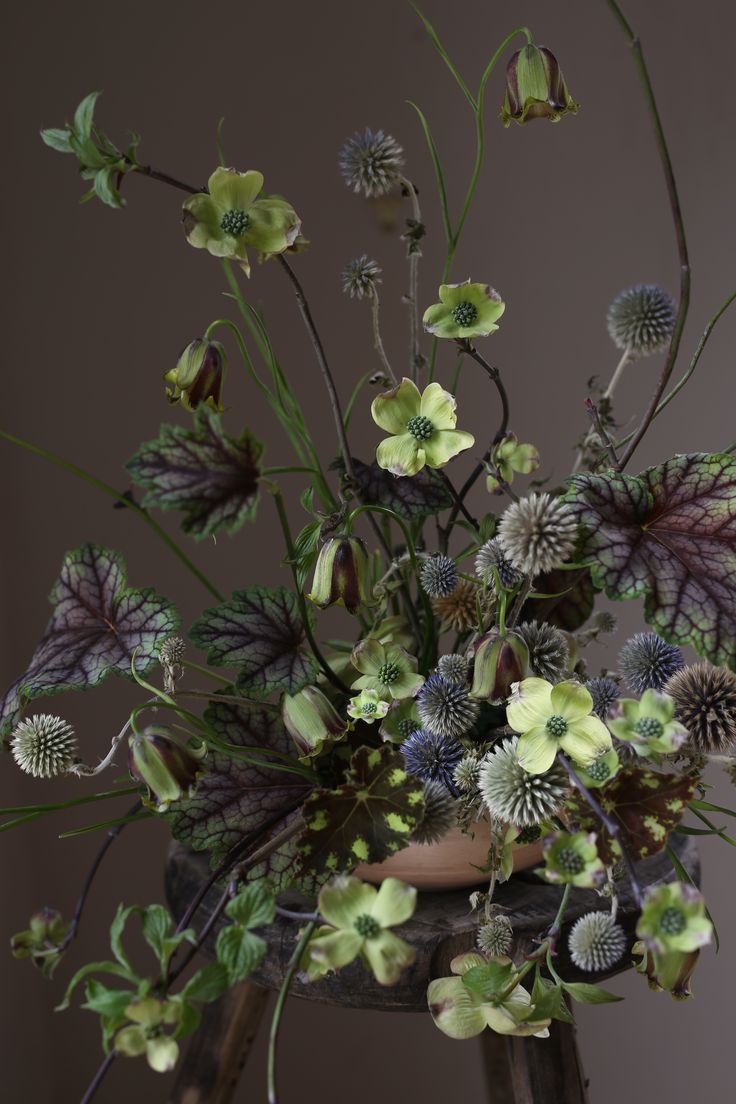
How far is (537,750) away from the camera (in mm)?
559

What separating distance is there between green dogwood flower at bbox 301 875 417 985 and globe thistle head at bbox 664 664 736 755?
22 cm

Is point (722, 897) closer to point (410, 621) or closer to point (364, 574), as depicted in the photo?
point (410, 621)

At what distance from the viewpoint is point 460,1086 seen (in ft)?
5.17

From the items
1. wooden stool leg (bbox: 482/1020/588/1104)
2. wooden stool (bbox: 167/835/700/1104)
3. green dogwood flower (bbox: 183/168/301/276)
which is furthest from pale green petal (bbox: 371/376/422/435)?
wooden stool leg (bbox: 482/1020/588/1104)

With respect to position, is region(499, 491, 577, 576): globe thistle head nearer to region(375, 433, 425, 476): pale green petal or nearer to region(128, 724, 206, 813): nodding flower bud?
region(375, 433, 425, 476): pale green petal

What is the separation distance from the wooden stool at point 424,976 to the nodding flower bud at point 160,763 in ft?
0.52

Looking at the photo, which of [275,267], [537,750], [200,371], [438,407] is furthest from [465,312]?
[275,267]

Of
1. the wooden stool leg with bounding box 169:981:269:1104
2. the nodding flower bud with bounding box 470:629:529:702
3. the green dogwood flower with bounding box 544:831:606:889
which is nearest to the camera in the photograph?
the green dogwood flower with bounding box 544:831:606:889

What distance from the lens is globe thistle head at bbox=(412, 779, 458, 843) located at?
2.03ft

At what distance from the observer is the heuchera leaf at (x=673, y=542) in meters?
0.54

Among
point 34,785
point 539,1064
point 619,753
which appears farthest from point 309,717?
point 34,785

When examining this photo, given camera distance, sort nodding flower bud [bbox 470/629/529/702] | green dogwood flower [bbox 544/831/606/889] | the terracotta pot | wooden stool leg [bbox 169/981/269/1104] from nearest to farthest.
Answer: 1. green dogwood flower [bbox 544/831/606/889]
2. nodding flower bud [bbox 470/629/529/702]
3. the terracotta pot
4. wooden stool leg [bbox 169/981/269/1104]

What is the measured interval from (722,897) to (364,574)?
1.14 metres

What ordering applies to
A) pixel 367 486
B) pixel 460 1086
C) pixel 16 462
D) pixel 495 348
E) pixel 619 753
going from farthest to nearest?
pixel 460 1086 → pixel 495 348 → pixel 16 462 → pixel 367 486 → pixel 619 753
